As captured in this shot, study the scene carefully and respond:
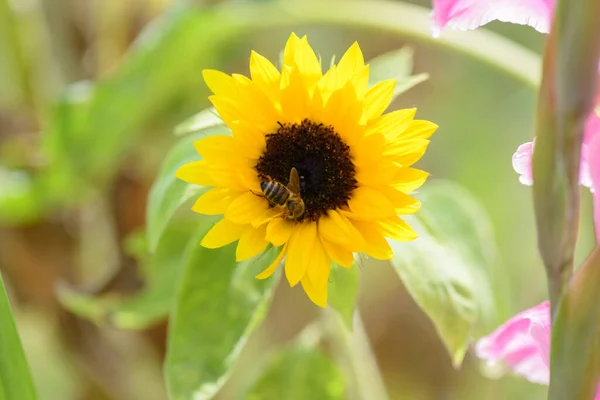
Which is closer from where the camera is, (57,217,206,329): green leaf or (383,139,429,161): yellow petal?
(383,139,429,161): yellow petal

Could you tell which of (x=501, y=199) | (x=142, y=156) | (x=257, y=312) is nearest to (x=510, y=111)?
(x=501, y=199)

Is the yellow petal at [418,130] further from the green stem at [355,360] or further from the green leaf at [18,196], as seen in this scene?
Answer: the green leaf at [18,196]

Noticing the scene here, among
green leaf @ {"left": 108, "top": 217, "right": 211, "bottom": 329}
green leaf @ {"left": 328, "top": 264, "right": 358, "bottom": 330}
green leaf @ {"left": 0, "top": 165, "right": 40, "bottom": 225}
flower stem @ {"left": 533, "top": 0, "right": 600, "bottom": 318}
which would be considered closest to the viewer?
flower stem @ {"left": 533, "top": 0, "right": 600, "bottom": 318}

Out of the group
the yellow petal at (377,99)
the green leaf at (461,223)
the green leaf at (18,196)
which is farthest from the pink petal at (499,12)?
the green leaf at (18,196)

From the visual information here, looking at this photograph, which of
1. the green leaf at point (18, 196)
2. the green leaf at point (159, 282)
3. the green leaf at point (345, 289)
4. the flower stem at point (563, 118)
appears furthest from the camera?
the green leaf at point (18, 196)

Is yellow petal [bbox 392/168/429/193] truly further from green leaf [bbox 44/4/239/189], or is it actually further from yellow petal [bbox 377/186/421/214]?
green leaf [bbox 44/4/239/189]

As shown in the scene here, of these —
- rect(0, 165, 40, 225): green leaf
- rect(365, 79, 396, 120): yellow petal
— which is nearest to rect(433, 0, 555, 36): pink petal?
rect(365, 79, 396, 120): yellow petal

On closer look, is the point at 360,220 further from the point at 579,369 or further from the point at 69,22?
the point at 69,22

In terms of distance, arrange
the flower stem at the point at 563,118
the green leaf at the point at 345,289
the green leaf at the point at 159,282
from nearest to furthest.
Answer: the flower stem at the point at 563,118, the green leaf at the point at 345,289, the green leaf at the point at 159,282
